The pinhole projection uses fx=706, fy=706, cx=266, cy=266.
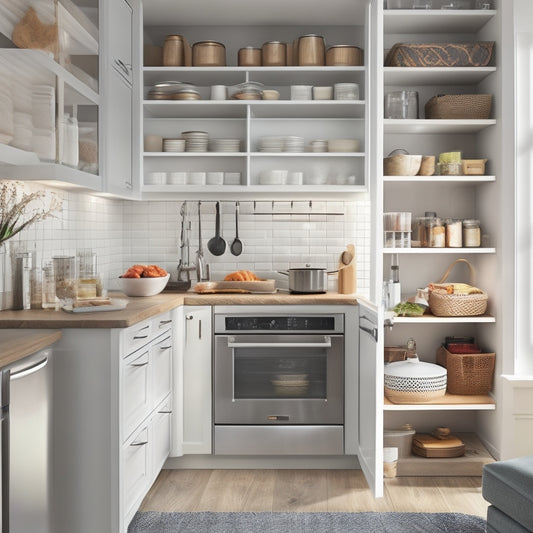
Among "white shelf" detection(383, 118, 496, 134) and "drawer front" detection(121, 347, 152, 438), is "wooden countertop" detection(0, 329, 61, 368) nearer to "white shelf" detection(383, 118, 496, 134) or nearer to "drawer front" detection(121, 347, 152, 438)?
"drawer front" detection(121, 347, 152, 438)

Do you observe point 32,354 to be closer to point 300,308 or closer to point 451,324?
point 300,308

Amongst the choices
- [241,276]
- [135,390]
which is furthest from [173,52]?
[135,390]

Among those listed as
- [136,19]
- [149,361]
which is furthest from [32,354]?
[136,19]

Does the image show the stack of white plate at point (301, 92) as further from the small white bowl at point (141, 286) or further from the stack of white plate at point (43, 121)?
the stack of white plate at point (43, 121)

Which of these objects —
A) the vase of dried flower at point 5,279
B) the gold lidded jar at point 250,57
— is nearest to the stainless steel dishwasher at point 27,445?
the vase of dried flower at point 5,279

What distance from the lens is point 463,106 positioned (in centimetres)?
398

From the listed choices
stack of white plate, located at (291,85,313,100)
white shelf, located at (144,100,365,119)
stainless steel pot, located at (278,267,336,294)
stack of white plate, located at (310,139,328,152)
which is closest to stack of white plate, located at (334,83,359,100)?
white shelf, located at (144,100,365,119)

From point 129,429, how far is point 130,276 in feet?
3.74

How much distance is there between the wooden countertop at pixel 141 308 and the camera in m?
2.74

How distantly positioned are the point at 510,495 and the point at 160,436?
184 cm

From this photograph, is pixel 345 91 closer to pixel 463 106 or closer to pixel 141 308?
pixel 463 106

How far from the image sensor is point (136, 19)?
13.8 feet

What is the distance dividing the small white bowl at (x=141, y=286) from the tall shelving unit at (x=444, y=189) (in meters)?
1.27

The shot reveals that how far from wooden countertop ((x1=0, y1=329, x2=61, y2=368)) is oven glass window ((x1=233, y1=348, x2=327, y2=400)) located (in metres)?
1.46
